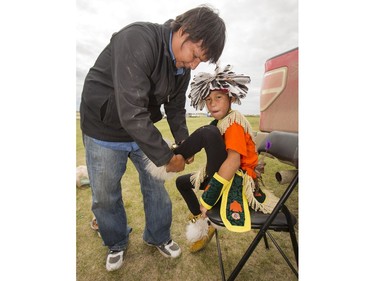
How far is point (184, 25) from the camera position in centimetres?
118

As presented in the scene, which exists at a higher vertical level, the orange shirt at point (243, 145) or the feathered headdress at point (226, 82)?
the feathered headdress at point (226, 82)

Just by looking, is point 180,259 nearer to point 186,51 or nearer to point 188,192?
point 188,192

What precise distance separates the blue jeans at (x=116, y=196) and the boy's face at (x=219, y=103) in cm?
66

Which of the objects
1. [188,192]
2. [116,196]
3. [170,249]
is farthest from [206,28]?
[170,249]

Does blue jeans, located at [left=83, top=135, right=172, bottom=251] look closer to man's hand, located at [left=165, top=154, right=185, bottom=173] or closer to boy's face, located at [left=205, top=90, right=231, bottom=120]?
man's hand, located at [left=165, top=154, right=185, bottom=173]

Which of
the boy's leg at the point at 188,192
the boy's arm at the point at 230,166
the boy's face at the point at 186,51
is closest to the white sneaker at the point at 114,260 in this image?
the boy's leg at the point at 188,192

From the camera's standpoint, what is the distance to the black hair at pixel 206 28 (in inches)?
45.1

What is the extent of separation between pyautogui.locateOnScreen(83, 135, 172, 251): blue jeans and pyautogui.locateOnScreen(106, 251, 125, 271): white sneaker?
46 mm

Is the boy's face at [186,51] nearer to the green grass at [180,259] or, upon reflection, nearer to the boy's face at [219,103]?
the boy's face at [219,103]

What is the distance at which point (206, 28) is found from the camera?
3.74 ft
